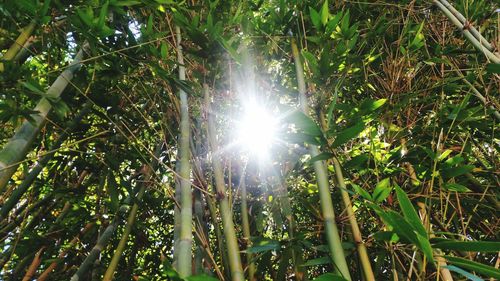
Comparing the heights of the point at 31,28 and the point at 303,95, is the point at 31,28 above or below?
above

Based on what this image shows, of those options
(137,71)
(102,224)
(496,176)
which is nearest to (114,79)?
(137,71)

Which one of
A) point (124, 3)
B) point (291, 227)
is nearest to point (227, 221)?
point (291, 227)

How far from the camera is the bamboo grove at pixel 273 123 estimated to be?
4.05 feet

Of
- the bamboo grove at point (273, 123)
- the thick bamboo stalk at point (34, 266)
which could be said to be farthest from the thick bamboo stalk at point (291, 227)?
the thick bamboo stalk at point (34, 266)

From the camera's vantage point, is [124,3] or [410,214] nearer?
[410,214]

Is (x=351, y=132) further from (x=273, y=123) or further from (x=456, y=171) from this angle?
(x=456, y=171)

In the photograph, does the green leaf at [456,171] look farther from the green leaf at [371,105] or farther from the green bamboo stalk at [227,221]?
the green bamboo stalk at [227,221]

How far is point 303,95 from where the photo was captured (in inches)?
57.3

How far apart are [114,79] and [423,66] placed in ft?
5.68

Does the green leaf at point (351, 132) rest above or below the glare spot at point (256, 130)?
below

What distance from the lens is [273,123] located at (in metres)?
1.36

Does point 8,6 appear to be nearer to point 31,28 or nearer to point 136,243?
point 31,28

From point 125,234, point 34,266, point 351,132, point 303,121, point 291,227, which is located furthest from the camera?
point 34,266

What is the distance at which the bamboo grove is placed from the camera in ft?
4.05
